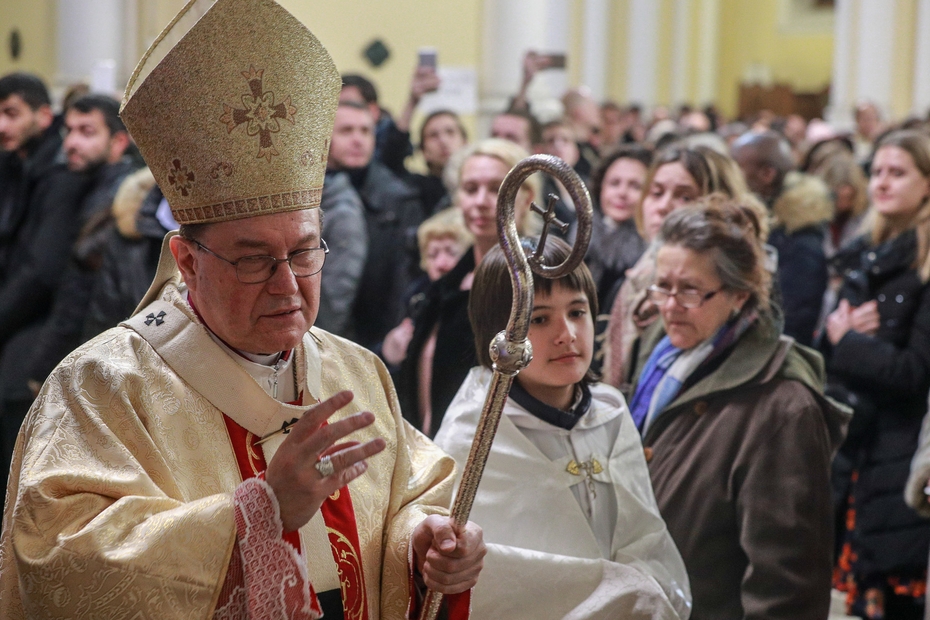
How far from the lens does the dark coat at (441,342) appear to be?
3.62 metres

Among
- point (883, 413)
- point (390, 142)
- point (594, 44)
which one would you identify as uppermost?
point (594, 44)

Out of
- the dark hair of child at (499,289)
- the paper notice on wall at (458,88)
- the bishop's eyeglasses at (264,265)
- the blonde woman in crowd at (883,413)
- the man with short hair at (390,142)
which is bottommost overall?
the blonde woman in crowd at (883,413)

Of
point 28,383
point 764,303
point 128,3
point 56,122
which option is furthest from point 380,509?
point 128,3

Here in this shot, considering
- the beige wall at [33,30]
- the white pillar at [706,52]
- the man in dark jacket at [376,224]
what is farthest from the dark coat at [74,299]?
the white pillar at [706,52]

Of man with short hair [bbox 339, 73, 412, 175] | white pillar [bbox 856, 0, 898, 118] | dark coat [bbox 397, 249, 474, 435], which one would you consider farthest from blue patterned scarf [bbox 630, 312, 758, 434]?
white pillar [bbox 856, 0, 898, 118]

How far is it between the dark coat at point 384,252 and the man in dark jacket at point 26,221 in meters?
1.48

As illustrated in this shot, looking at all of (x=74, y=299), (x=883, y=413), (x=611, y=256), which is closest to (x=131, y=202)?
(x=74, y=299)

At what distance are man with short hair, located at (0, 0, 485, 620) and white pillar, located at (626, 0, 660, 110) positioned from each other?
1951 cm

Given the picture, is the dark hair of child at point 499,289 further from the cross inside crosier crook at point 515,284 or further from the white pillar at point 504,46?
the white pillar at point 504,46

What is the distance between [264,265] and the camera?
6.66ft

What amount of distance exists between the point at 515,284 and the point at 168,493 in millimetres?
721

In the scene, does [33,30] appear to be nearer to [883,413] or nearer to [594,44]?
[883,413]

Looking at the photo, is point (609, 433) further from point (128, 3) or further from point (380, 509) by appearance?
point (128, 3)

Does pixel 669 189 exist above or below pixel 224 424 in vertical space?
above
